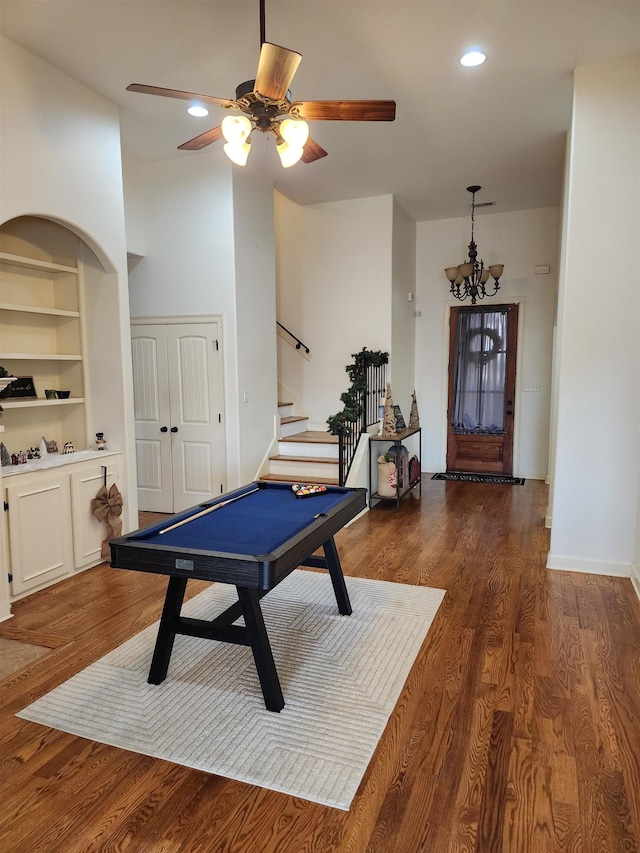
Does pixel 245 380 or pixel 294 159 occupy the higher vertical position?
pixel 294 159

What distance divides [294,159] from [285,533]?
2.10m

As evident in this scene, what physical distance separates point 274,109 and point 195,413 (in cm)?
329

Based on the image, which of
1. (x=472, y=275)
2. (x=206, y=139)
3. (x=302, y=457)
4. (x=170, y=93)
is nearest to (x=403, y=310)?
(x=472, y=275)

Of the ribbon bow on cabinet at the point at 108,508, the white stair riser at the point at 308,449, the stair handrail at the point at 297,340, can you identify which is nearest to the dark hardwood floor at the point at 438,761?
the ribbon bow on cabinet at the point at 108,508

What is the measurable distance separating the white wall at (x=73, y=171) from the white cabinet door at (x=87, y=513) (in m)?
0.25

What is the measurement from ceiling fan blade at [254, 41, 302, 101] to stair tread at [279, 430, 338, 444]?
148 inches

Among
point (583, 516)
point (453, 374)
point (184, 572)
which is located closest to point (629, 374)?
point (583, 516)

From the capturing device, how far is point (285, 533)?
2.55m

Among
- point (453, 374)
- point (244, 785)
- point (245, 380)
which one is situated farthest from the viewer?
point (453, 374)

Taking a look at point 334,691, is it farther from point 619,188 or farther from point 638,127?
point 638,127

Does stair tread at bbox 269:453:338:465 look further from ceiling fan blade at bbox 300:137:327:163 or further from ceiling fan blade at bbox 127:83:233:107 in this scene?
ceiling fan blade at bbox 127:83:233:107

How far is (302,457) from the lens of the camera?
236 inches

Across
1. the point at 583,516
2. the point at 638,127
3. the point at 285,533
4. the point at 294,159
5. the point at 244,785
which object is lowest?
the point at 244,785

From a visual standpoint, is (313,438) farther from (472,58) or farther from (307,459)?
(472,58)
